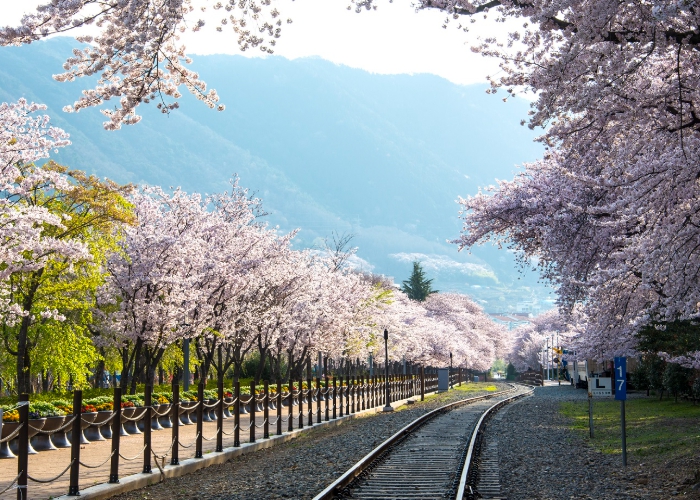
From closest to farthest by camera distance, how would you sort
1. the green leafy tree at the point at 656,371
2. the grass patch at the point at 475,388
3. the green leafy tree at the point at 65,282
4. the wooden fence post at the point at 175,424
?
the wooden fence post at the point at 175,424, the green leafy tree at the point at 65,282, the green leafy tree at the point at 656,371, the grass patch at the point at 475,388

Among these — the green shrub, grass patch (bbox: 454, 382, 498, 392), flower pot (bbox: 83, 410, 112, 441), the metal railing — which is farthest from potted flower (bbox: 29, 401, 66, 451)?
grass patch (bbox: 454, 382, 498, 392)

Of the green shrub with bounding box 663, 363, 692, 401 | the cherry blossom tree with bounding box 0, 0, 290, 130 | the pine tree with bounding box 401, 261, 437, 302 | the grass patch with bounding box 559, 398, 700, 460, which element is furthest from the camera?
the pine tree with bounding box 401, 261, 437, 302

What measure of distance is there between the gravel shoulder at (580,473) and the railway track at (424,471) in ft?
1.44

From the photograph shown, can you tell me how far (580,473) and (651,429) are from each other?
27.6ft

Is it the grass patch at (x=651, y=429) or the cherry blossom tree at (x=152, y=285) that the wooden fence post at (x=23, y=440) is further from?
the cherry blossom tree at (x=152, y=285)

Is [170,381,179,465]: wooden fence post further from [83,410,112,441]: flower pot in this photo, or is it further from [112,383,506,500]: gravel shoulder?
[83,410,112,441]: flower pot

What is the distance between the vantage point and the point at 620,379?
1491 centimetres

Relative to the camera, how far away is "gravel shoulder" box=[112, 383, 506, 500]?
11750mm

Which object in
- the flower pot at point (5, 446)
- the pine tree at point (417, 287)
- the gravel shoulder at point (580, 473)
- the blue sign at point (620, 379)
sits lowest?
the gravel shoulder at point (580, 473)

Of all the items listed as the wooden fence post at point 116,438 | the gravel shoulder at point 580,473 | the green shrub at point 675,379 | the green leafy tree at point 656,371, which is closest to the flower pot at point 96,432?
the wooden fence post at point 116,438

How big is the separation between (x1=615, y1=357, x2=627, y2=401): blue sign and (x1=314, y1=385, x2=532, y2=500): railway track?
273 centimetres

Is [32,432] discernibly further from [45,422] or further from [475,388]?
[475,388]

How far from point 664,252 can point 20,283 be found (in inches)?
875

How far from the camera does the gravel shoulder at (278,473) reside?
38.5 ft
